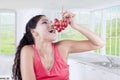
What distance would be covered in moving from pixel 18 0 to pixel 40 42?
4.77m

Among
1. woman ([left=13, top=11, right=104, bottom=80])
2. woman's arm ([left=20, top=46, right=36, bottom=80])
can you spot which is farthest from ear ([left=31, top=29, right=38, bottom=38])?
→ woman's arm ([left=20, top=46, right=36, bottom=80])

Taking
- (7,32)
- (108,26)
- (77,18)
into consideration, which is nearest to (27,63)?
(108,26)

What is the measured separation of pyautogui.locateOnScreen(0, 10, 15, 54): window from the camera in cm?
784

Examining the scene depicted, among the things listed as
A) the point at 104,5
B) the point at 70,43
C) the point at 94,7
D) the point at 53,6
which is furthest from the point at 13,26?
the point at 70,43

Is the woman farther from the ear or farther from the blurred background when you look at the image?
the blurred background

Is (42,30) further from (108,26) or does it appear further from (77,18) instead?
(77,18)

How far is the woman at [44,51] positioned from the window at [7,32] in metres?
6.58

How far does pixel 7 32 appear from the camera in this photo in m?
7.96

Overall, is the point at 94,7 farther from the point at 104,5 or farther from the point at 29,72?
the point at 29,72

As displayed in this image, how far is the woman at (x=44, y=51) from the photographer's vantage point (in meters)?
1.23

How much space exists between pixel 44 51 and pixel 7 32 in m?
6.84

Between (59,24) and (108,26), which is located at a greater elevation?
(108,26)

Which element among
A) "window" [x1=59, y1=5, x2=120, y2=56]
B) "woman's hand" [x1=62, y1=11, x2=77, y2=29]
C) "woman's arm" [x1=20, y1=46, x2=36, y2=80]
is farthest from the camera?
"window" [x1=59, y1=5, x2=120, y2=56]

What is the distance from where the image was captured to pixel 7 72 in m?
7.06
